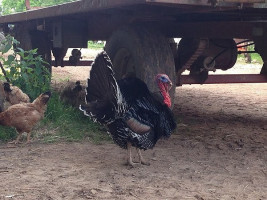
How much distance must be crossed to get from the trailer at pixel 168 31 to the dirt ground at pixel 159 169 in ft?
2.48

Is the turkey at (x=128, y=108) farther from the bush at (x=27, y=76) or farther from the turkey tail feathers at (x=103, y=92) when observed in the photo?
the bush at (x=27, y=76)

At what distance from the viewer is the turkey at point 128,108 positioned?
4.09 metres

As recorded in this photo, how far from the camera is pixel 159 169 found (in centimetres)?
414

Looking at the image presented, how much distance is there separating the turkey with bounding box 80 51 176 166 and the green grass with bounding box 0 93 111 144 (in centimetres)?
99

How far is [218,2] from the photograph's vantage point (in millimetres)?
3516

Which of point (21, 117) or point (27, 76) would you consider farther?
point (27, 76)

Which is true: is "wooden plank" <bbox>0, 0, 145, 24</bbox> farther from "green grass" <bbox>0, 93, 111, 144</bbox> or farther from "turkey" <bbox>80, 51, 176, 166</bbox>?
"green grass" <bbox>0, 93, 111, 144</bbox>

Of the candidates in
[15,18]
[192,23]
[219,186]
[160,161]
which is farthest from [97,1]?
[15,18]

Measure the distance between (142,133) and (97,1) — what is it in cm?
138

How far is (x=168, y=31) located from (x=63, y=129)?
1.82 m

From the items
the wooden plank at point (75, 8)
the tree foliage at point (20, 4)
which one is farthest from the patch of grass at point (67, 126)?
the tree foliage at point (20, 4)

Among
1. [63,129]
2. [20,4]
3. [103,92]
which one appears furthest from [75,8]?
[20,4]

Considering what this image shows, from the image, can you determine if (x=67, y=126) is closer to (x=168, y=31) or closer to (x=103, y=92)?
(x=103, y=92)

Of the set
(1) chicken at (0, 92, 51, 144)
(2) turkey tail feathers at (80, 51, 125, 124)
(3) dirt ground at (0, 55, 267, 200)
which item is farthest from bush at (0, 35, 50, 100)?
(2) turkey tail feathers at (80, 51, 125, 124)
